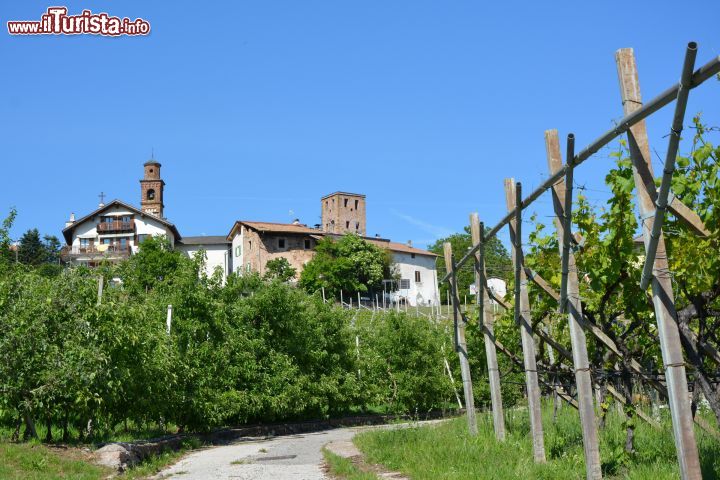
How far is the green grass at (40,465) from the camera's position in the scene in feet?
33.9

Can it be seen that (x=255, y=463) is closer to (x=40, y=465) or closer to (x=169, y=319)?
(x=40, y=465)

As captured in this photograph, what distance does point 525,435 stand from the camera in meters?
12.2

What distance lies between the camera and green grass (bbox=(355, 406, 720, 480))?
27.6ft

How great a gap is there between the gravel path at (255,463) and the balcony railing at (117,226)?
219 feet

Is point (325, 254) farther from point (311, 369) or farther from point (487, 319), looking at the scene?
point (487, 319)

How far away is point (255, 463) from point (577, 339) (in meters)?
6.99

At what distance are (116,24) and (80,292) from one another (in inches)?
523

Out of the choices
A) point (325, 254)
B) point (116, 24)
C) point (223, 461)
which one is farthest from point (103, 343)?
point (325, 254)

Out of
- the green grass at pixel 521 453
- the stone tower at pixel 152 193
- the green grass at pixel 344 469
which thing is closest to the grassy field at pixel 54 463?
the green grass at pixel 344 469

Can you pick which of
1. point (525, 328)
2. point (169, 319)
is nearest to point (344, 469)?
point (525, 328)

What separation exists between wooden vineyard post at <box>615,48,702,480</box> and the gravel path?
626cm

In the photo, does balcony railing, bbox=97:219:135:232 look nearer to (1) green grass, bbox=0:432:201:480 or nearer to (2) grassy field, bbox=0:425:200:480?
(2) grassy field, bbox=0:425:200:480

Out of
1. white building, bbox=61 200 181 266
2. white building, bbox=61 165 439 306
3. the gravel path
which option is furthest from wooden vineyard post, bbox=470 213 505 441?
white building, bbox=61 200 181 266

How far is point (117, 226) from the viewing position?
80.8 m
